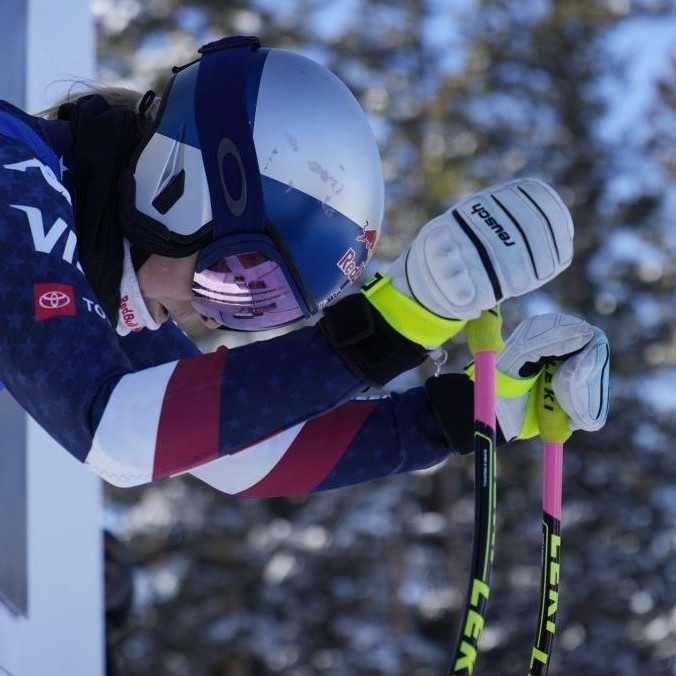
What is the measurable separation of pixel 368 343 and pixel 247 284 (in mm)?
472

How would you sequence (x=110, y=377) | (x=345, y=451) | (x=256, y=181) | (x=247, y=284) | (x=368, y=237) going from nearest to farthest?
(x=110, y=377), (x=256, y=181), (x=247, y=284), (x=368, y=237), (x=345, y=451)

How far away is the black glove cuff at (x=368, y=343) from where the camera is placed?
6.32 ft

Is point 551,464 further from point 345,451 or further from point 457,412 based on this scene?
point 345,451

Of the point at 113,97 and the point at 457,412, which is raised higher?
the point at 113,97

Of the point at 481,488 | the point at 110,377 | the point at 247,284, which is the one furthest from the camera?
the point at 247,284

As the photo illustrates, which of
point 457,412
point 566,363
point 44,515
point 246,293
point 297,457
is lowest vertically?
point 44,515

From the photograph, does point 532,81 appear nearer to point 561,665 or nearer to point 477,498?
point 561,665

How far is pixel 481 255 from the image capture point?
191cm

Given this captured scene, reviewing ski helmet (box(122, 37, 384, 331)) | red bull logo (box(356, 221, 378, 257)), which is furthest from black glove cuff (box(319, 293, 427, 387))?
red bull logo (box(356, 221, 378, 257))

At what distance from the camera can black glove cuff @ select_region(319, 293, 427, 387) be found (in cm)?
193

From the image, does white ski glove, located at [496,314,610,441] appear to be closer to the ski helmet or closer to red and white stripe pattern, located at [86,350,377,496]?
the ski helmet

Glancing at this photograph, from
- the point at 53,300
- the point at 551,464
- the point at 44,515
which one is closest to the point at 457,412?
the point at 551,464

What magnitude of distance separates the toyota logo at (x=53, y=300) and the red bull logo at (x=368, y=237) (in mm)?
679

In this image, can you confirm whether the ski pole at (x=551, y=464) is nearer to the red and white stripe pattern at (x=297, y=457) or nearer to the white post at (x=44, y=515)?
the red and white stripe pattern at (x=297, y=457)
